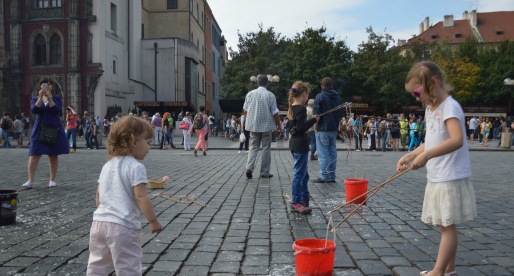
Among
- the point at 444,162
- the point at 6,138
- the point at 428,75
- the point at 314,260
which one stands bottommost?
the point at 314,260

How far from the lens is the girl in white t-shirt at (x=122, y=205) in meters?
2.81

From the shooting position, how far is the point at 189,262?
152 inches

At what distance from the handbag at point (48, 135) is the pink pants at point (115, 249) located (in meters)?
5.68

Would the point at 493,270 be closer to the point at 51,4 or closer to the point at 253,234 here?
the point at 253,234

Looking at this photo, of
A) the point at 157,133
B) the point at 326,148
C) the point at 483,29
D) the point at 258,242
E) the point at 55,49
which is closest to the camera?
the point at 258,242

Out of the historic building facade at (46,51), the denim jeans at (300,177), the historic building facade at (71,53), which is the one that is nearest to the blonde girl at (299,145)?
the denim jeans at (300,177)

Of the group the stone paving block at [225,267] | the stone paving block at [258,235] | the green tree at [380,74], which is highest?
the green tree at [380,74]

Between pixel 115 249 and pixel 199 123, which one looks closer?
pixel 115 249

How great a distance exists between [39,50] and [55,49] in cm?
146

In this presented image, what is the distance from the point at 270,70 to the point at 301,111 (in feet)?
147

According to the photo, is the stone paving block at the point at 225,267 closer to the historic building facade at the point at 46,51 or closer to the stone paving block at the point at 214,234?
the stone paving block at the point at 214,234

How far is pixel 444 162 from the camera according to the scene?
3281 millimetres

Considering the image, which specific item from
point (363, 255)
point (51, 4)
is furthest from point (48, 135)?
point (51, 4)

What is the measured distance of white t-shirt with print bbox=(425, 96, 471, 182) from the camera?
3.24 m
